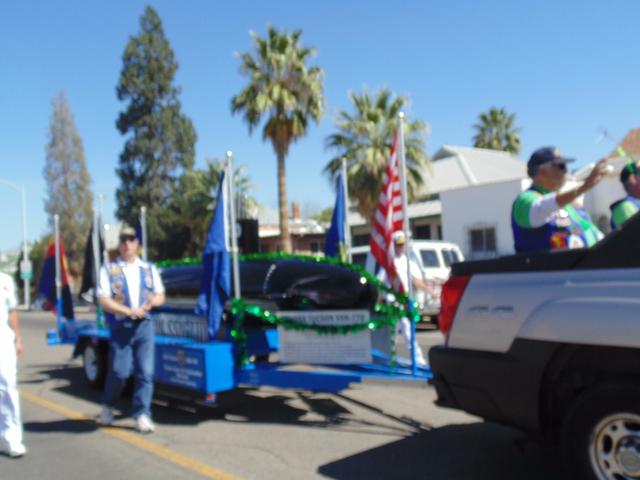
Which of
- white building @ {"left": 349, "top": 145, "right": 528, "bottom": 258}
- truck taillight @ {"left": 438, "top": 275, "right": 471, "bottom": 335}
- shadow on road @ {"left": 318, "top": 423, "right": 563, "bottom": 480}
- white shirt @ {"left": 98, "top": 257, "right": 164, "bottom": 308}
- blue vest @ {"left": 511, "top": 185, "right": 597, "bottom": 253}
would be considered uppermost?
white building @ {"left": 349, "top": 145, "right": 528, "bottom": 258}

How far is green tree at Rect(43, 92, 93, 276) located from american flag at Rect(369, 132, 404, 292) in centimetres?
5848

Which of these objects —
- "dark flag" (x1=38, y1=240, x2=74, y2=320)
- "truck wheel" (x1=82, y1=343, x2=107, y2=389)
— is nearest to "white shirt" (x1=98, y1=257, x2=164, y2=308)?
"truck wheel" (x1=82, y1=343, x2=107, y2=389)

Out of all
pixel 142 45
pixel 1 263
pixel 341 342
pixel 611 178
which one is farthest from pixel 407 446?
pixel 142 45

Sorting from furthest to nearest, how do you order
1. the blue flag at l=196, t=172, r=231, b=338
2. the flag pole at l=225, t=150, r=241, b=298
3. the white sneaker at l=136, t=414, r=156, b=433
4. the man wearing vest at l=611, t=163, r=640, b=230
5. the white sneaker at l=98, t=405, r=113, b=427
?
the flag pole at l=225, t=150, r=241, b=298
the blue flag at l=196, t=172, r=231, b=338
the white sneaker at l=98, t=405, r=113, b=427
the white sneaker at l=136, t=414, r=156, b=433
the man wearing vest at l=611, t=163, r=640, b=230

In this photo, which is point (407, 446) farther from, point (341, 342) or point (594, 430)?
point (594, 430)

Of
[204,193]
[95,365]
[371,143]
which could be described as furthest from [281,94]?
[95,365]

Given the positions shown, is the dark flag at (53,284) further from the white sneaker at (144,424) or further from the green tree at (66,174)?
the green tree at (66,174)

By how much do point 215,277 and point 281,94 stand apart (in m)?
18.2

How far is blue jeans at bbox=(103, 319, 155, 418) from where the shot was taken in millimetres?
5938

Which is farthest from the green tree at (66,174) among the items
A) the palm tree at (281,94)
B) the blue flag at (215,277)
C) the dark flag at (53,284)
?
the blue flag at (215,277)

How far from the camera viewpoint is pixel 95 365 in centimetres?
808

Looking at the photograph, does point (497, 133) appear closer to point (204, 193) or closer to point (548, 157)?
point (204, 193)

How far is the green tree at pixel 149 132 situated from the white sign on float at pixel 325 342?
41935 millimetres

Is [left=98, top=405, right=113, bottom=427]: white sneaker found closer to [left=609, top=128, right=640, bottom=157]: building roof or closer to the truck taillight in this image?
the truck taillight
